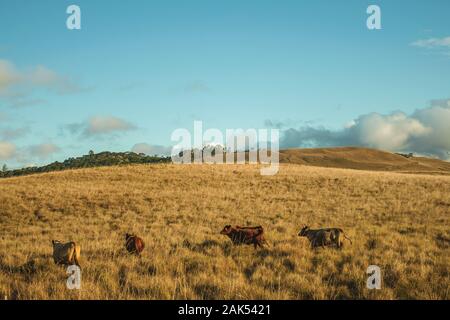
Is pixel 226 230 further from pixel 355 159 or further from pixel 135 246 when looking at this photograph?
pixel 355 159

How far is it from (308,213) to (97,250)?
11.6 metres

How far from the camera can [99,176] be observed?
1726 inches

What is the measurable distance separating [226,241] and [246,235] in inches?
51.0

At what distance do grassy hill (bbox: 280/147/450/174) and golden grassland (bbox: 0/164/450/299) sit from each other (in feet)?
249

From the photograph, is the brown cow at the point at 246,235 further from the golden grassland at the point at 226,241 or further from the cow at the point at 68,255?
the cow at the point at 68,255

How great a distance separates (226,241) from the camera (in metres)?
12.8

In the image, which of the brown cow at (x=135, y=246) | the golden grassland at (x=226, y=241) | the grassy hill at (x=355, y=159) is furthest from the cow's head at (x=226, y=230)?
the grassy hill at (x=355, y=159)

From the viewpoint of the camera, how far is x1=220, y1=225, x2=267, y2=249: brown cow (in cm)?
1148

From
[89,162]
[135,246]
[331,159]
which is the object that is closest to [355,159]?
[331,159]

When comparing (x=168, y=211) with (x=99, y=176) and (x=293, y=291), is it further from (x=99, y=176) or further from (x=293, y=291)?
(x=99, y=176)

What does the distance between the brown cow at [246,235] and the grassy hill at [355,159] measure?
96.9m

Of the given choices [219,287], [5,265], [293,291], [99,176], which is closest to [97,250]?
[5,265]

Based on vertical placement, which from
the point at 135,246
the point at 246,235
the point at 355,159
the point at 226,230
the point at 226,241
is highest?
the point at 355,159

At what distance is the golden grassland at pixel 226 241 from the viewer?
305 inches
